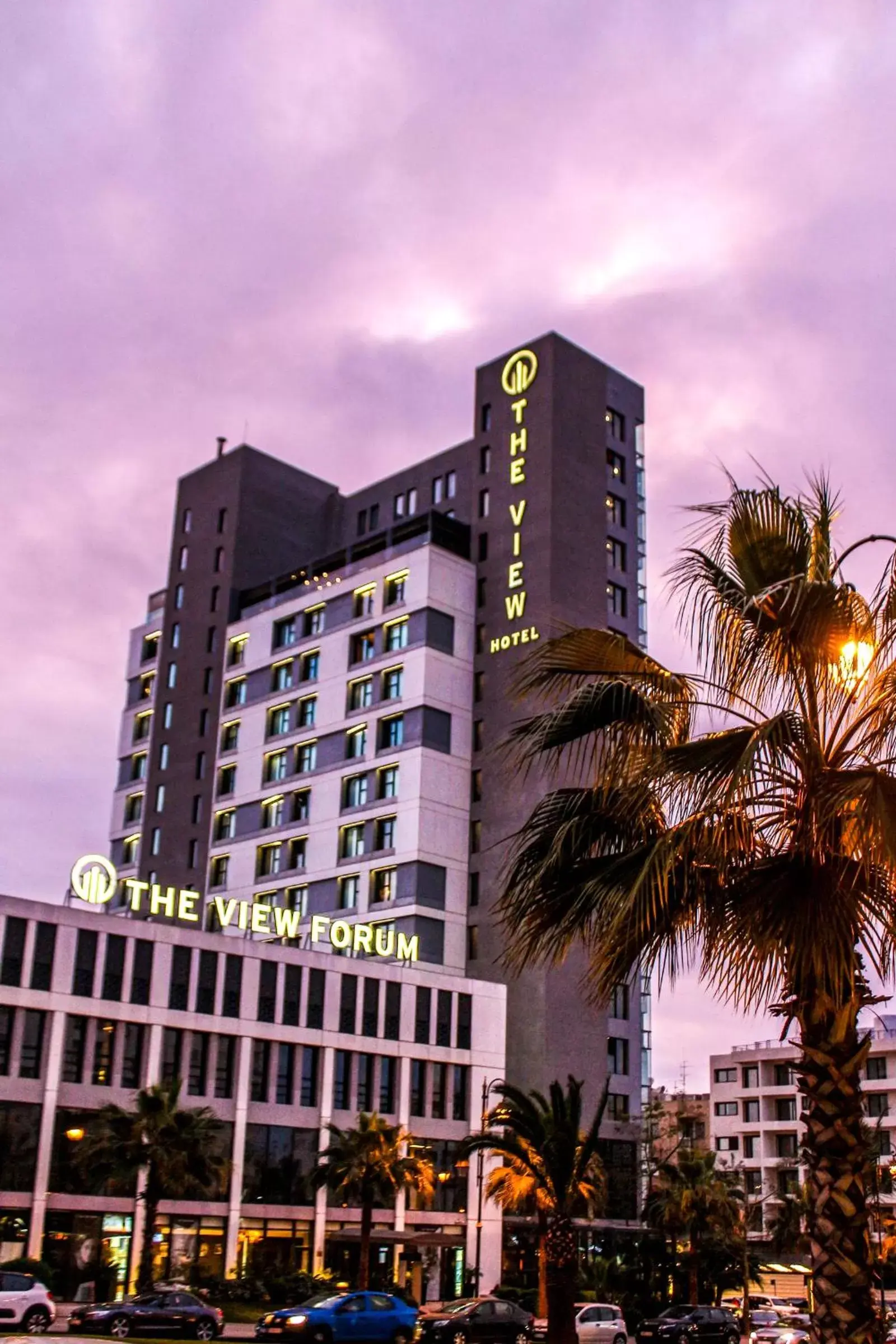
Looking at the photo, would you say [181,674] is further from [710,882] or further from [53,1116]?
[710,882]

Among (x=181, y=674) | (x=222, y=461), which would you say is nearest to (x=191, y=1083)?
(x=181, y=674)

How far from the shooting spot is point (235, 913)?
82.0 meters

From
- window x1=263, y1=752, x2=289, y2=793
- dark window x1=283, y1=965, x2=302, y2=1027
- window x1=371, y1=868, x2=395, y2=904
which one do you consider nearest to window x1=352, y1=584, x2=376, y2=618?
window x1=263, y1=752, x2=289, y2=793

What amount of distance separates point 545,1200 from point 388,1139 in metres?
13.9

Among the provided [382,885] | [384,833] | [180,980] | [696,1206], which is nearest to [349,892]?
[382,885]

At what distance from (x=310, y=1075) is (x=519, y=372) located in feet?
167

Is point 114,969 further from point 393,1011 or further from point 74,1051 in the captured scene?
point 393,1011

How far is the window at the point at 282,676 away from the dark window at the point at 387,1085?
33.2 meters

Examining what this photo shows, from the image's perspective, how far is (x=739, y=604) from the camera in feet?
51.3

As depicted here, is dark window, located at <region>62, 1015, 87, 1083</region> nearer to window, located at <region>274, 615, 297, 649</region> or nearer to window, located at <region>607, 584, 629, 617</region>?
window, located at <region>274, 615, 297, 649</region>

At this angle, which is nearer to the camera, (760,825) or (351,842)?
(760,825)

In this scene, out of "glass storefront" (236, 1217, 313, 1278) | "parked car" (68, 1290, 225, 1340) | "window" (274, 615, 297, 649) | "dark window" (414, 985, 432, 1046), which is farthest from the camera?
Result: "window" (274, 615, 297, 649)

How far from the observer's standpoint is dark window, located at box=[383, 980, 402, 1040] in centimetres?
8338

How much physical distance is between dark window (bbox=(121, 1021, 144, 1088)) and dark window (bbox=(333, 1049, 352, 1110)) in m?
12.4
